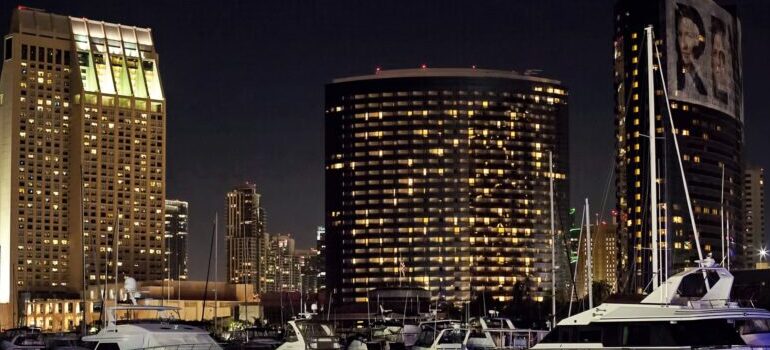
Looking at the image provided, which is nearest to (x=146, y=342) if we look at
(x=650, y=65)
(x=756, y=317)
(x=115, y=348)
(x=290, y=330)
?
(x=115, y=348)

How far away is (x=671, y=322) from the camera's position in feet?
116

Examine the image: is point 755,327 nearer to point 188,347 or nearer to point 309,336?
point 309,336

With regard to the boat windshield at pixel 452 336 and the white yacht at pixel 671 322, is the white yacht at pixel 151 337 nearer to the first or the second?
the boat windshield at pixel 452 336

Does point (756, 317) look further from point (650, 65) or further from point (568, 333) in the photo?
point (650, 65)

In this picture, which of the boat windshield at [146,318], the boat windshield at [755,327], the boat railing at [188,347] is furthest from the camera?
the boat windshield at [146,318]

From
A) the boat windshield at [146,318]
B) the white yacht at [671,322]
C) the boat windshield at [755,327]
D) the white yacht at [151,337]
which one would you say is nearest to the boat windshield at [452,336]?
the white yacht at [151,337]

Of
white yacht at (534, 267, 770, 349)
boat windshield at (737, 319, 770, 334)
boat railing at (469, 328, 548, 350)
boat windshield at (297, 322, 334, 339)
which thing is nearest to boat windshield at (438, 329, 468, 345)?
boat railing at (469, 328, 548, 350)

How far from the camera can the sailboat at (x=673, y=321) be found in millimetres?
35188

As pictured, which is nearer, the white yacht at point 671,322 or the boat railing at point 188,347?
the white yacht at point 671,322

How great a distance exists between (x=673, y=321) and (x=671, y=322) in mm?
63

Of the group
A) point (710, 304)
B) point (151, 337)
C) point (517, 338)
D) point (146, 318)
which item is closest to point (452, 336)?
point (517, 338)

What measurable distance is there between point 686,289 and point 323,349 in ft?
42.6

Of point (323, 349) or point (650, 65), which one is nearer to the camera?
point (323, 349)

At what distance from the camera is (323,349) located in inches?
1748
